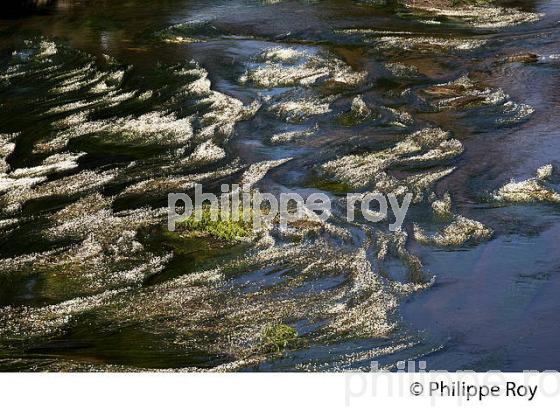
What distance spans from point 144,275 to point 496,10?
10.2 metres

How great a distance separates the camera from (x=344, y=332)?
6.03 meters

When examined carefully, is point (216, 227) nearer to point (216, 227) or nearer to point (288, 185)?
point (216, 227)

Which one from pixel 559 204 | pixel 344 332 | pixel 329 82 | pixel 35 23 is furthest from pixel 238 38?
pixel 344 332

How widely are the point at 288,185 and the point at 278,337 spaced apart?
2918 mm

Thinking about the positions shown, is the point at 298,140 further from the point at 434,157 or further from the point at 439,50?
the point at 439,50

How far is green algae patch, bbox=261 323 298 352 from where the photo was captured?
589 cm

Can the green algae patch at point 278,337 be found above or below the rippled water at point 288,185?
below

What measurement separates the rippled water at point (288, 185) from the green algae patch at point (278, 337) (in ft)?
0.15

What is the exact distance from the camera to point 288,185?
8.68 m

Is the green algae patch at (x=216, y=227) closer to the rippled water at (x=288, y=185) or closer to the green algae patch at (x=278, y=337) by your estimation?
the rippled water at (x=288, y=185)

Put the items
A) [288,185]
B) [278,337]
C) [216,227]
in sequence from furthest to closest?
1. [288,185]
2. [216,227]
3. [278,337]

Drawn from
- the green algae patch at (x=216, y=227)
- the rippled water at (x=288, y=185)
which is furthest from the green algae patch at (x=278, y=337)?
the green algae patch at (x=216, y=227)

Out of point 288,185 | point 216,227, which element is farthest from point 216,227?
point 288,185

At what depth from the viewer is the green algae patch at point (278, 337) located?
589 cm
